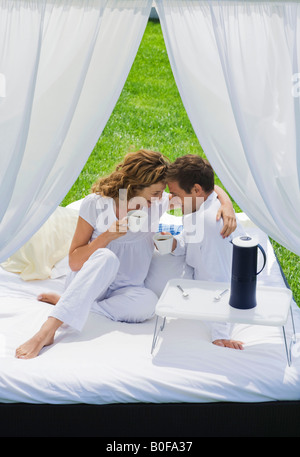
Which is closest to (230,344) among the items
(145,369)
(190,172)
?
(145,369)

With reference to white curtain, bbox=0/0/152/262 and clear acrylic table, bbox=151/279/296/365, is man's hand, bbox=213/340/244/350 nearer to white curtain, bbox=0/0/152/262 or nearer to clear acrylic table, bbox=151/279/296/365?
clear acrylic table, bbox=151/279/296/365

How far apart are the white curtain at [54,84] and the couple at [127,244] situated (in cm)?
39

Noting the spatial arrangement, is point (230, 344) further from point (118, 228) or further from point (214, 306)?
point (118, 228)

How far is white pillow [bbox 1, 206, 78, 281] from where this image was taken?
11.3ft

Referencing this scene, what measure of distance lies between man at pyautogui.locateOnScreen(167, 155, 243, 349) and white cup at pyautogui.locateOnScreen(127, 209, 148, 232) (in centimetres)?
20

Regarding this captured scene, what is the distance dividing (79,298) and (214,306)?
548mm

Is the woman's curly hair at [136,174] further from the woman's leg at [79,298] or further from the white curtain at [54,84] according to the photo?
the white curtain at [54,84]

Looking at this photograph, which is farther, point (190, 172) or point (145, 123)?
point (145, 123)

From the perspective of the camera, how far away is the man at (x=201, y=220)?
2.91 meters

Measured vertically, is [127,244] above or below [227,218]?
below

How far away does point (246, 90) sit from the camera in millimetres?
2498

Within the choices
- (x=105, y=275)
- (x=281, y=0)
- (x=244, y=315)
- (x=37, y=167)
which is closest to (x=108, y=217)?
(x=105, y=275)

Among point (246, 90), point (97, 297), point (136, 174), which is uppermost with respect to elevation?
point (246, 90)

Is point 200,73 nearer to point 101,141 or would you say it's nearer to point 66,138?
point 66,138
